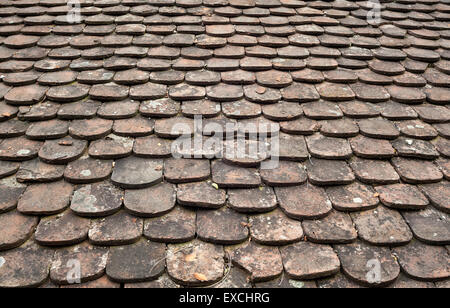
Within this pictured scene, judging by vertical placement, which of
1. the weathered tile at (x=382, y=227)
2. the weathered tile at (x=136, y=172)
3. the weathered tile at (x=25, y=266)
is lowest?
the weathered tile at (x=25, y=266)

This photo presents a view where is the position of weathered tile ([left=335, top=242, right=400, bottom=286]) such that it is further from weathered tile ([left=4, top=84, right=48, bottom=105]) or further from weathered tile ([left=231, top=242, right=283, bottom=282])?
weathered tile ([left=4, top=84, right=48, bottom=105])

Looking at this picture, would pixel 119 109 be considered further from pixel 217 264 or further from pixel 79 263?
pixel 217 264

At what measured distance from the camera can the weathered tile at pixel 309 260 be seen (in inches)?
51.0

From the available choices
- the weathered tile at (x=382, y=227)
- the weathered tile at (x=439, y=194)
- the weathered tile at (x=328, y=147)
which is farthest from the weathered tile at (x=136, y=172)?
the weathered tile at (x=439, y=194)

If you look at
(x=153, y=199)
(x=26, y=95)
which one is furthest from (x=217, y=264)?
(x=26, y=95)

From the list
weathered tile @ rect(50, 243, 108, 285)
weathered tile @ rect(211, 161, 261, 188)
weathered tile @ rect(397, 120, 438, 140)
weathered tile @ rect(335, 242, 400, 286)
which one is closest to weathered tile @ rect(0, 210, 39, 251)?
weathered tile @ rect(50, 243, 108, 285)

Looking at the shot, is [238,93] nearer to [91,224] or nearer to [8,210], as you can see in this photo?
[91,224]

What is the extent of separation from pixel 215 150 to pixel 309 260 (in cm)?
69

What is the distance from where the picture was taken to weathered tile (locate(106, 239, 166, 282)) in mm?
1270

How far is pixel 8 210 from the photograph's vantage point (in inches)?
56.7

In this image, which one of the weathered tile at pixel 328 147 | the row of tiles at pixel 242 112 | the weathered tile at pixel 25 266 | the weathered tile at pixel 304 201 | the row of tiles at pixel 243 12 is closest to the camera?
the weathered tile at pixel 25 266

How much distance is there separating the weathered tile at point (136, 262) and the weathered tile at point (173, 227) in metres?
0.04

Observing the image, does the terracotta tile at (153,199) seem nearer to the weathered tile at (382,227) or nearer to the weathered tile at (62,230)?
the weathered tile at (62,230)

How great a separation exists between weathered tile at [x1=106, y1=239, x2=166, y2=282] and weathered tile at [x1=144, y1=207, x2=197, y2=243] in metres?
0.04
